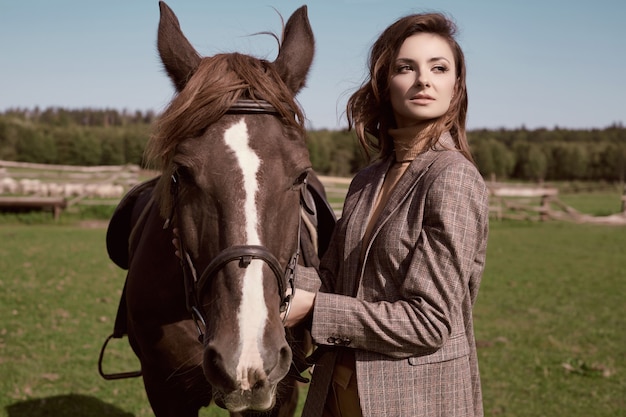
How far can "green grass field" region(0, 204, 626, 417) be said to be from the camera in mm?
4879

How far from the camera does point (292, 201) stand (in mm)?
1850

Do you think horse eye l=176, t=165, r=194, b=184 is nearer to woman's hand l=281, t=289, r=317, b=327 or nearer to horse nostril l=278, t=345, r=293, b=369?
woman's hand l=281, t=289, r=317, b=327

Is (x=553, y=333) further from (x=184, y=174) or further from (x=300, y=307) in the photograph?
(x=184, y=174)

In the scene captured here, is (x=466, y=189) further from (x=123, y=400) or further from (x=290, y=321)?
(x=123, y=400)

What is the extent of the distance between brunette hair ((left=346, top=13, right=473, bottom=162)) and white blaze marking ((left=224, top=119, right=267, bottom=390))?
616mm

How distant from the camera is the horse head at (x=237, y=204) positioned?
5.04 feet

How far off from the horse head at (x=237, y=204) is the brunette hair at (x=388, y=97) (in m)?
0.34

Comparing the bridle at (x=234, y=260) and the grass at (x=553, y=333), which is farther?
the grass at (x=553, y=333)

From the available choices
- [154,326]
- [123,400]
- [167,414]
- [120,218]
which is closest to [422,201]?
[154,326]

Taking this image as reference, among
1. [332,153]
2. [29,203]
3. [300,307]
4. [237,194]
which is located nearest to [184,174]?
[237,194]

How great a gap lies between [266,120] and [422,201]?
59cm

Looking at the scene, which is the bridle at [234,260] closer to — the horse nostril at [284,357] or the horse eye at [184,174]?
the horse eye at [184,174]

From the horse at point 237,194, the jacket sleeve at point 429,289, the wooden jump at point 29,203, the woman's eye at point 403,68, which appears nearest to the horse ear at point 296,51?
the horse at point 237,194

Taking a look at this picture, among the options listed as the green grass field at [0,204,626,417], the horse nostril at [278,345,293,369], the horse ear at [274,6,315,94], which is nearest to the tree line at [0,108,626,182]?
the green grass field at [0,204,626,417]
